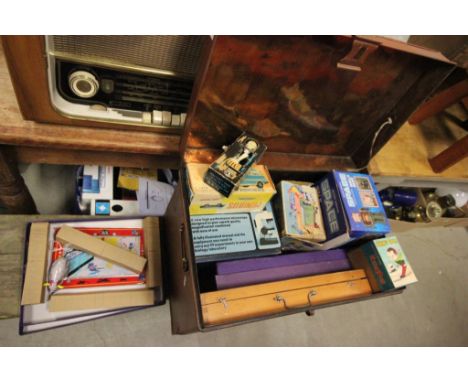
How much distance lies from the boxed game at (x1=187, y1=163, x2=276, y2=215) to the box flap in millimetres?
61

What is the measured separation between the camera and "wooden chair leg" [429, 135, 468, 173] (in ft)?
3.48

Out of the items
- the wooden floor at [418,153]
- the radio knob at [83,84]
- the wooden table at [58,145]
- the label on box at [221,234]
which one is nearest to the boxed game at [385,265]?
the wooden floor at [418,153]

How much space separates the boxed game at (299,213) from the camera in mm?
890

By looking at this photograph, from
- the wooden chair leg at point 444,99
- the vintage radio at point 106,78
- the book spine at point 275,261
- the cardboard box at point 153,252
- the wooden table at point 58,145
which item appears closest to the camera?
the vintage radio at point 106,78

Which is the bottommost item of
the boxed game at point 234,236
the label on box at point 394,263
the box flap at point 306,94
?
the label on box at point 394,263

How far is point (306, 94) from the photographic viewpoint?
0.75 meters

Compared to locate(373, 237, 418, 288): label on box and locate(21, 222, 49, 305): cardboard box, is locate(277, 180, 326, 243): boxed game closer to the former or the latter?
locate(373, 237, 418, 288): label on box

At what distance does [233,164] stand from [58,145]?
1.45 feet

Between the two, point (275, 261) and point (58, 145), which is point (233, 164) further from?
point (58, 145)

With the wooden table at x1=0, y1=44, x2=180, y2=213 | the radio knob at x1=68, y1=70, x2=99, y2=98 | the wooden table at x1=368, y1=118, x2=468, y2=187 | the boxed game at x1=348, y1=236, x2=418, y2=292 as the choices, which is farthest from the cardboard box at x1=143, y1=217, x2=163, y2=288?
the wooden table at x1=368, y1=118, x2=468, y2=187

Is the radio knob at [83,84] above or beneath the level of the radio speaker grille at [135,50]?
beneath

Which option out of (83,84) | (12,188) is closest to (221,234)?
(83,84)

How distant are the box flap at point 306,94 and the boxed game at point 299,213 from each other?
0.24ft

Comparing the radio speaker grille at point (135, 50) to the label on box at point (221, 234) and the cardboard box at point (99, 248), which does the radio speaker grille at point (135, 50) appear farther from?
the cardboard box at point (99, 248)
